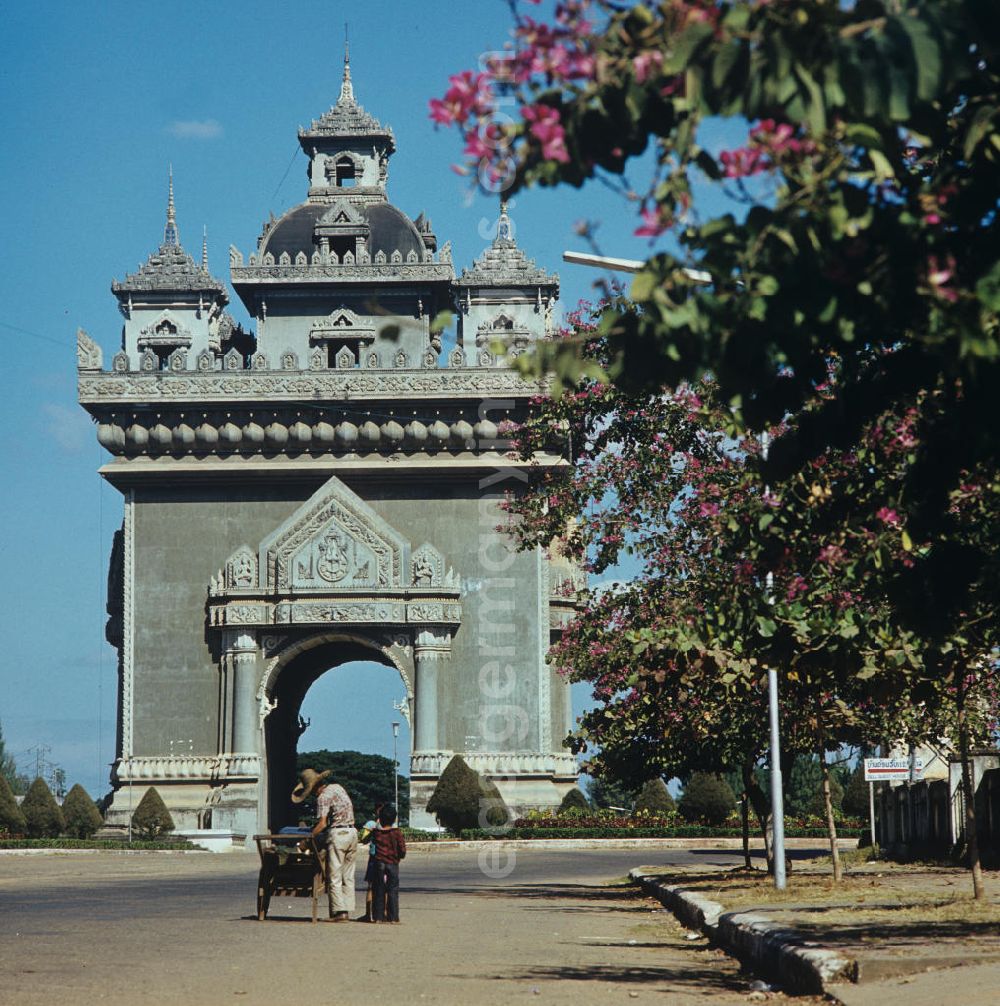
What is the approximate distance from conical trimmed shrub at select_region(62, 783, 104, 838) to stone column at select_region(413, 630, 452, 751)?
33.0 feet

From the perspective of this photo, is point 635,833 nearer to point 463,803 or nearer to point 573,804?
point 573,804

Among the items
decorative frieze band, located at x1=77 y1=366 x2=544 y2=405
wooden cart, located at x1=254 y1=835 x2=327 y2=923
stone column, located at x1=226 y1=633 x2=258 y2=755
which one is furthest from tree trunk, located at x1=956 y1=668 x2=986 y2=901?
stone column, located at x1=226 y1=633 x2=258 y2=755

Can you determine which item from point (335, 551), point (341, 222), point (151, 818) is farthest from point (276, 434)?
point (151, 818)

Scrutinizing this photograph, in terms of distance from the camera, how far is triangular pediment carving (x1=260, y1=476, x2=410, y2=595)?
57.4 metres

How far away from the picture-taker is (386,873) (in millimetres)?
19375

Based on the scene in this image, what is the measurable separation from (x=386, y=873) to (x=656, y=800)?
145 feet

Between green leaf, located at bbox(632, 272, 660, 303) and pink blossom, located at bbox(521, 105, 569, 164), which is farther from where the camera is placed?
pink blossom, located at bbox(521, 105, 569, 164)

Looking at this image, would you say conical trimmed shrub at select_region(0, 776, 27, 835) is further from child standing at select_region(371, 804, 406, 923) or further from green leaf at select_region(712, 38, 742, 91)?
green leaf at select_region(712, 38, 742, 91)

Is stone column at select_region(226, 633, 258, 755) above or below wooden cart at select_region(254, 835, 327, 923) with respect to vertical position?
above

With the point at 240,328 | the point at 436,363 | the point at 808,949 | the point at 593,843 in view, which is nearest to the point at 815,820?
the point at 593,843

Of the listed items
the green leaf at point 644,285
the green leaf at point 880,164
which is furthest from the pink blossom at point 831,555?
the green leaf at point 644,285

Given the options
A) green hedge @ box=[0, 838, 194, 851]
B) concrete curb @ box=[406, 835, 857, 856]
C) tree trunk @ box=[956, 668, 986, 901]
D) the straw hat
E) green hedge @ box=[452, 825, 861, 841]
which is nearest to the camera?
tree trunk @ box=[956, 668, 986, 901]

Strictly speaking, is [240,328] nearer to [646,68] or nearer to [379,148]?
[379,148]

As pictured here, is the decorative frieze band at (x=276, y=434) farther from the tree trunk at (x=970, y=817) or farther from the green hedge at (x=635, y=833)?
the tree trunk at (x=970, y=817)
